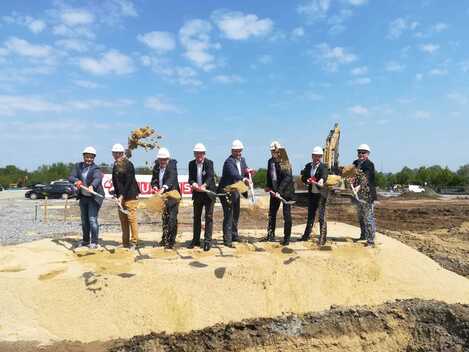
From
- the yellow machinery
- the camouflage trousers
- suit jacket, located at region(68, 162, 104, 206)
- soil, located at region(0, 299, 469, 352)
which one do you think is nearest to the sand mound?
soil, located at region(0, 299, 469, 352)

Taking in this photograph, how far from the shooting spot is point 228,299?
5.38 meters

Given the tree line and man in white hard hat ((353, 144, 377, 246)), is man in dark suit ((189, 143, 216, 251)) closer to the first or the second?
man in white hard hat ((353, 144, 377, 246))

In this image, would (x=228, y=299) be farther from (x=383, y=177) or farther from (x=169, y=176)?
(x=383, y=177)

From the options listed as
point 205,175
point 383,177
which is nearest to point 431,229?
point 205,175

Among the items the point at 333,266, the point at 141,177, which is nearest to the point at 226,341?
the point at 333,266

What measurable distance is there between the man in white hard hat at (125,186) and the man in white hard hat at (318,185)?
3.00m

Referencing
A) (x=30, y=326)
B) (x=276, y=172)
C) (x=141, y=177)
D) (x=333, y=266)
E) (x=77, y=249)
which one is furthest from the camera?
(x=141, y=177)

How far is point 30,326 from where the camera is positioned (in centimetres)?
465

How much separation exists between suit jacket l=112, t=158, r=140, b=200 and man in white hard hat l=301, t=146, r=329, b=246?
9.83 ft

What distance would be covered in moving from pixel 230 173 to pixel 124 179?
1.74 m

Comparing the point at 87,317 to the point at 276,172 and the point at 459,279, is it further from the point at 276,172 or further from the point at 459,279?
the point at 459,279

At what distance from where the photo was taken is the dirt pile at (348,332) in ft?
16.1

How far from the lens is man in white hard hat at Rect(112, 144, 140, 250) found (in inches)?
266

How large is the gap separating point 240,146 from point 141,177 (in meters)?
13.4
